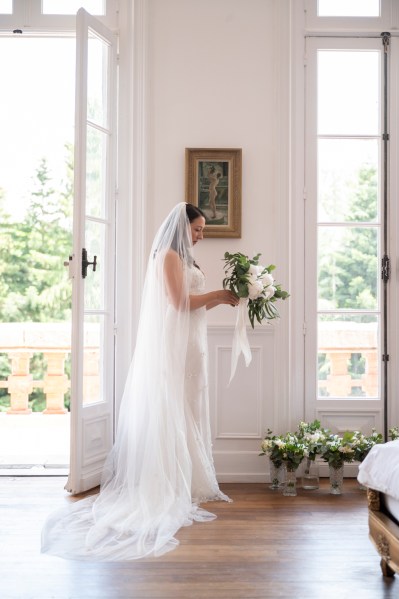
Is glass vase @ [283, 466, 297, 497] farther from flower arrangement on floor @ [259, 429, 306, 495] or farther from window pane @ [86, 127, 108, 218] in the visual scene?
window pane @ [86, 127, 108, 218]

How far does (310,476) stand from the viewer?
15.5ft

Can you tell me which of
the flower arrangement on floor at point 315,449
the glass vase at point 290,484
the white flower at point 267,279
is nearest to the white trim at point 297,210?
the flower arrangement on floor at point 315,449

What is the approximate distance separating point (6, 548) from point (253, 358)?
2193mm

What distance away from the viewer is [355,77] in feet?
16.4

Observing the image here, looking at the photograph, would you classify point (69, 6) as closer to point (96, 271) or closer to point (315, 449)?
point (96, 271)

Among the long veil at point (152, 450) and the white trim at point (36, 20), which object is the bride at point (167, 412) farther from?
the white trim at point (36, 20)

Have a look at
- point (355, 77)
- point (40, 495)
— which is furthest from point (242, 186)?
point (40, 495)

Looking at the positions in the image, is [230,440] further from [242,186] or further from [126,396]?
[242,186]

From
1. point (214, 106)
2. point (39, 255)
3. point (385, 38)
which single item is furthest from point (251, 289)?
point (39, 255)

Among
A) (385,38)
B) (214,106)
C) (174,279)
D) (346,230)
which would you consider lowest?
(174,279)

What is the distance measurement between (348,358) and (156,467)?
70.1 inches

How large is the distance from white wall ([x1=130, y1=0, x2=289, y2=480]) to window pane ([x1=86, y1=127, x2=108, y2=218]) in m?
0.32

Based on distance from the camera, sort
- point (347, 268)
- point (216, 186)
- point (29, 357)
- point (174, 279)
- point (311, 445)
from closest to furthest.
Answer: point (174, 279) → point (311, 445) → point (216, 186) → point (347, 268) → point (29, 357)

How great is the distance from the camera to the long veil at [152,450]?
11.6 ft
